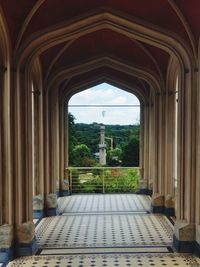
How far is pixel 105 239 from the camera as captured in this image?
6.54 metres

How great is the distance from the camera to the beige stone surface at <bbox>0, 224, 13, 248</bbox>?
539 centimetres

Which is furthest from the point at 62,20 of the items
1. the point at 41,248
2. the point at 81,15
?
the point at 41,248

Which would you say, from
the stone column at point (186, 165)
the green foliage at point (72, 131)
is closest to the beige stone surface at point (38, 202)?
the stone column at point (186, 165)

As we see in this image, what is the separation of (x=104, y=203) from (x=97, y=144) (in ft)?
32.8

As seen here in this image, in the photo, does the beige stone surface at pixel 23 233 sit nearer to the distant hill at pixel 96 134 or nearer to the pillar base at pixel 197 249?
the pillar base at pixel 197 249

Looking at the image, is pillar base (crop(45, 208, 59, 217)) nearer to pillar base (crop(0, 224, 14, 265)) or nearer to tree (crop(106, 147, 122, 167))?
pillar base (crop(0, 224, 14, 265))

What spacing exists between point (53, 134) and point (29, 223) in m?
3.62

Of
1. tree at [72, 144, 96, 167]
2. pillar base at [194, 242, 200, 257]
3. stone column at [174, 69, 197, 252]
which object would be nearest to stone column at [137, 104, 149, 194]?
tree at [72, 144, 96, 167]

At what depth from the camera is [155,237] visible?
670 centimetres

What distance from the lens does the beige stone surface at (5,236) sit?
212 inches

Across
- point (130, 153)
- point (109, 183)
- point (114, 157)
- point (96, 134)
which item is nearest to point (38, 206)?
point (109, 183)

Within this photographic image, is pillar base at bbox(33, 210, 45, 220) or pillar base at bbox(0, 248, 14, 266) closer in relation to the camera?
pillar base at bbox(0, 248, 14, 266)

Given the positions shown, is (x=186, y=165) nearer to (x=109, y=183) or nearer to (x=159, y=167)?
(x=159, y=167)

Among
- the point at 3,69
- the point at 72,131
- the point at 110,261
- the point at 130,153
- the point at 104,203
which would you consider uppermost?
the point at 3,69
